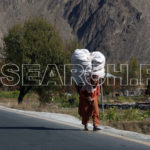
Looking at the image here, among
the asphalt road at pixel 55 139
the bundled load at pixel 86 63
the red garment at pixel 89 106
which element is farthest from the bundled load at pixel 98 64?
the asphalt road at pixel 55 139

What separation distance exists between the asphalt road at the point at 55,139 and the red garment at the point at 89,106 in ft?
1.20

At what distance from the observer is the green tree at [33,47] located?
32750mm

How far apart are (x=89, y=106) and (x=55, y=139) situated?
1.76m

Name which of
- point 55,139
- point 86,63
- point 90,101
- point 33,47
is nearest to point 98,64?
point 86,63

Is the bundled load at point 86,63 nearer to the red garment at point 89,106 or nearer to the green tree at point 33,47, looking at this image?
the red garment at point 89,106

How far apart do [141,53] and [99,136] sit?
582 feet

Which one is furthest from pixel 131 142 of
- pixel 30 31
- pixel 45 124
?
pixel 30 31

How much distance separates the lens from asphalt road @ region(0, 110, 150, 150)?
27.0 ft

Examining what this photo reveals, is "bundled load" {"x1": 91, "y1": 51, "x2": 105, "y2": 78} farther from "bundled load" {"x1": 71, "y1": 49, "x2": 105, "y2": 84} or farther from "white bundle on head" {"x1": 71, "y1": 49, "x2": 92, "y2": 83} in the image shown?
"white bundle on head" {"x1": 71, "y1": 49, "x2": 92, "y2": 83}

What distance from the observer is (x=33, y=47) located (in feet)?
108

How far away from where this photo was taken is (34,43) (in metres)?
33.6

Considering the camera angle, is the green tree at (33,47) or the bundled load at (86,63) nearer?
the bundled load at (86,63)

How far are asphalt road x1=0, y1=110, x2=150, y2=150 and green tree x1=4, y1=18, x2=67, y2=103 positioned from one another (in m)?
20.6

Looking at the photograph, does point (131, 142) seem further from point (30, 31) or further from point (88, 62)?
point (30, 31)
